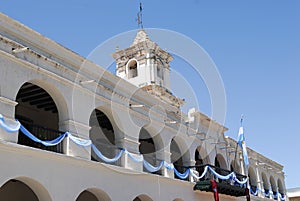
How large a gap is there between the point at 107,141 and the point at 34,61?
276 inches

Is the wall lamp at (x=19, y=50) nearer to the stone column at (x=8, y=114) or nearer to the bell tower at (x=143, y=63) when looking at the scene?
the stone column at (x=8, y=114)

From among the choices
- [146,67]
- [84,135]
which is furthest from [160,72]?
[84,135]

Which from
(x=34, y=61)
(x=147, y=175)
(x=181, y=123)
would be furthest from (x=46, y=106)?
(x=181, y=123)

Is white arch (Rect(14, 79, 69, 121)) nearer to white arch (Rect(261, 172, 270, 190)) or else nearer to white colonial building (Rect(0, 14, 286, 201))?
white colonial building (Rect(0, 14, 286, 201))

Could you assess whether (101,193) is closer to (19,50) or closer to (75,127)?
(75,127)

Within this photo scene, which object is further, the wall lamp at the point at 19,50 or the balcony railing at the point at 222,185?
the balcony railing at the point at 222,185

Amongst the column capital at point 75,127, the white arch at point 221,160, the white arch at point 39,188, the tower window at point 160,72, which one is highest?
the tower window at point 160,72

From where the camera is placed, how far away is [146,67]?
2727 centimetres

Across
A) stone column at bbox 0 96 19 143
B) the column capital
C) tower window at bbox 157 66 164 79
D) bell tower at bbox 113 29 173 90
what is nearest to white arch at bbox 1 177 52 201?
stone column at bbox 0 96 19 143

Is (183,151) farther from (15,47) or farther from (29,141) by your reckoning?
(15,47)

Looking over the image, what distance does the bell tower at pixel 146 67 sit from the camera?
27.0 meters

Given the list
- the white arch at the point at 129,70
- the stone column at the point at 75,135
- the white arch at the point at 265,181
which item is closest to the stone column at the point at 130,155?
the stone column at the point at 75,135

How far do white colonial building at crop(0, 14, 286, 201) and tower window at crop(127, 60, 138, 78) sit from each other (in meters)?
8.05

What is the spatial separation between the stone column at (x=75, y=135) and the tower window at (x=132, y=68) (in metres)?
14.9
